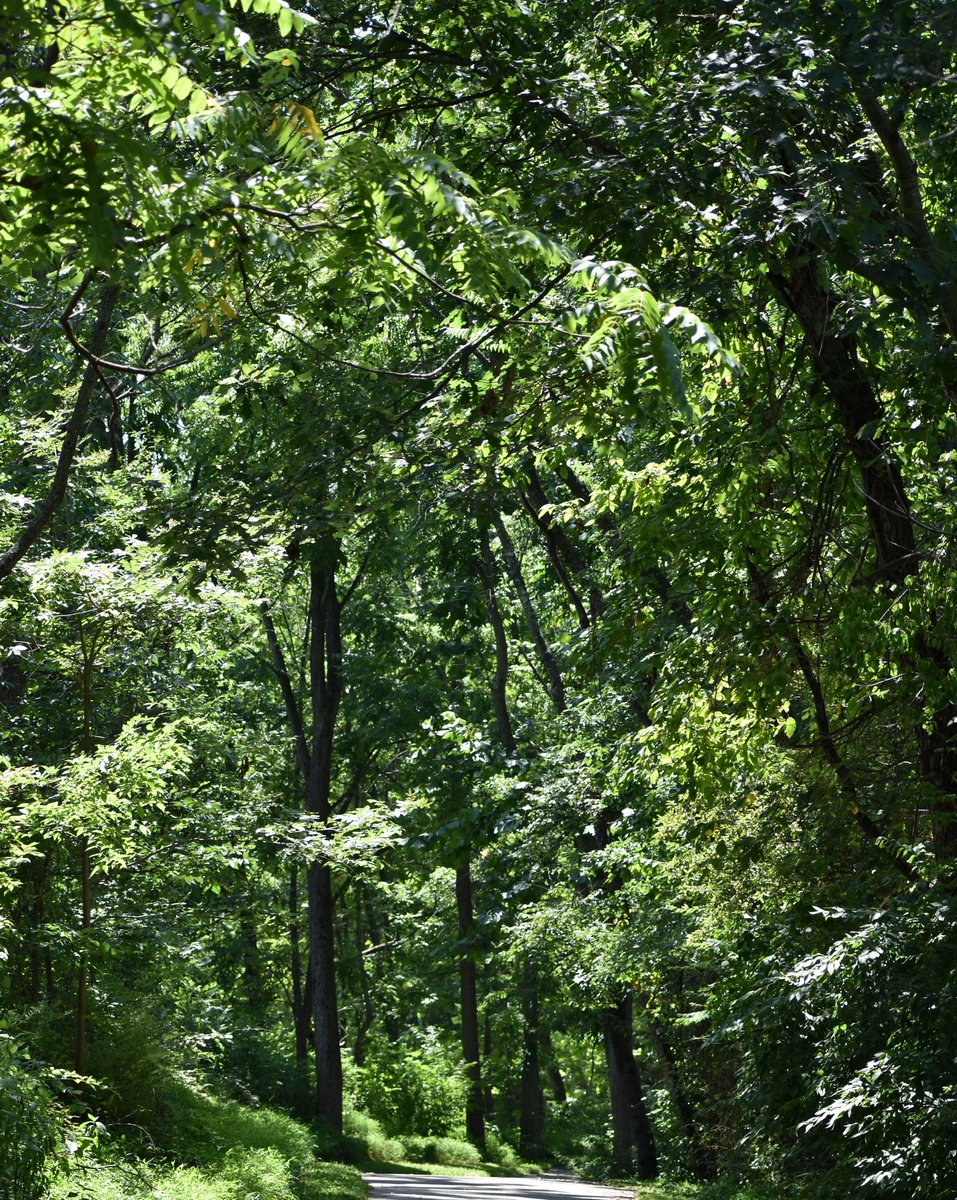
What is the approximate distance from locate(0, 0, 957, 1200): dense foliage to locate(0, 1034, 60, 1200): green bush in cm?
4

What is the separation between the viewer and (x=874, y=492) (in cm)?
738

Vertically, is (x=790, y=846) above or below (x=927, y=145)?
below

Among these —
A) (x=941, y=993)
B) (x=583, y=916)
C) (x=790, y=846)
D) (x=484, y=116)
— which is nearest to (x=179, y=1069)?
(x=583, y=916)

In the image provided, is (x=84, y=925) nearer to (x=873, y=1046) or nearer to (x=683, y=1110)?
(x=873, y=1046)

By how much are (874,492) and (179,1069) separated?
9141mm

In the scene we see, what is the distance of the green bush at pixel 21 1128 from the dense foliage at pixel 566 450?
0.04m

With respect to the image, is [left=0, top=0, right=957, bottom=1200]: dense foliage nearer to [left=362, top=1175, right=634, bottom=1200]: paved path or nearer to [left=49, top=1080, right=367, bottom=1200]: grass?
[left=49, top=1080, right=367, bottom=1200]: grass

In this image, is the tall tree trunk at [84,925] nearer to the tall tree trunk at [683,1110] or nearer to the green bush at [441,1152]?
the tall tree trunk at [683,1110]

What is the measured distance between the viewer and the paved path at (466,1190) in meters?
15.5

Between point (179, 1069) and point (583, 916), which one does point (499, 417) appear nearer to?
point (179, 1069)

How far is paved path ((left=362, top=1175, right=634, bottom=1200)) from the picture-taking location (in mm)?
15547

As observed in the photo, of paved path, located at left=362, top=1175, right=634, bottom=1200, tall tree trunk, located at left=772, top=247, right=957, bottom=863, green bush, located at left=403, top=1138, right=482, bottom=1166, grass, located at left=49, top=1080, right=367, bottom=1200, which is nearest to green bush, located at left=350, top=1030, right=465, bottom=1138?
green bush, located at left=403, top=1138, right=482, bottom=1166

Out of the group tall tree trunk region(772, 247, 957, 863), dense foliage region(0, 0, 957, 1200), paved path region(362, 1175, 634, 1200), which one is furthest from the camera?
paved path region(362, 1175, 634, 1200)

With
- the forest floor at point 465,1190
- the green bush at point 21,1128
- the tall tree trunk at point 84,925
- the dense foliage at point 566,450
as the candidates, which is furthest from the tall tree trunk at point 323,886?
the green bush at point 21,1128
